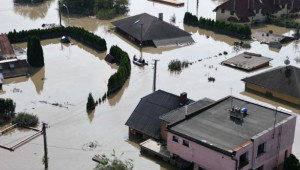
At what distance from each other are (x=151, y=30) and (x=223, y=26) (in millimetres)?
13648

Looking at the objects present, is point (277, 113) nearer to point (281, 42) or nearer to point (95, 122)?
point (95, 122)

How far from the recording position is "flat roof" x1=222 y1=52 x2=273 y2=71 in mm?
61562

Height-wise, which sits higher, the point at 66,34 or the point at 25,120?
the point at 66,34

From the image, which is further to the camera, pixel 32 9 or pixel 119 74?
pixel 32 9

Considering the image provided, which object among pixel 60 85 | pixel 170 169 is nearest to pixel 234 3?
pixel 60 85

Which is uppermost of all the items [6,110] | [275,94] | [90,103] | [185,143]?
[185,143]

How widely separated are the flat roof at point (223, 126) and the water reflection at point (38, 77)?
872 inches

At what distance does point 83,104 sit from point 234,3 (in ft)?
146

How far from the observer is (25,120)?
4419cm

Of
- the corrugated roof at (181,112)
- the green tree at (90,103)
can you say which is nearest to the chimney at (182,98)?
the corrugated roof at (181,112)

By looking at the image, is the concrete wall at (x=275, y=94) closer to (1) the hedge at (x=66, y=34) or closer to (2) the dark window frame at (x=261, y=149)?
(2) the dark window frame at (x=261, y=149)

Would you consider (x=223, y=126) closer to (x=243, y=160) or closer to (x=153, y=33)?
(x=243, y=160)

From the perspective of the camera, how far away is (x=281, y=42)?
243 feet

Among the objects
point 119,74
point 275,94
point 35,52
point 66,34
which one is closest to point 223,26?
point 66,34
